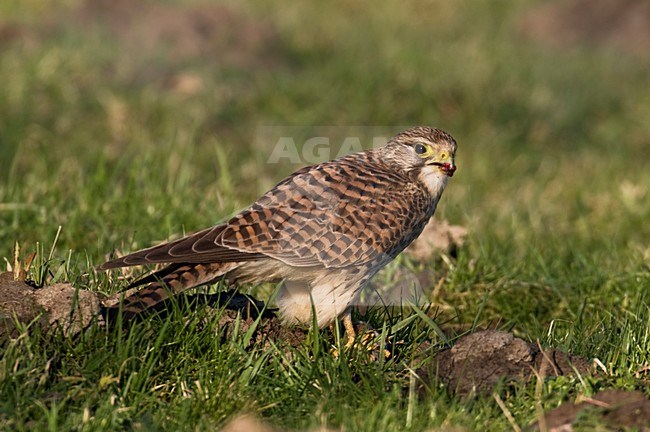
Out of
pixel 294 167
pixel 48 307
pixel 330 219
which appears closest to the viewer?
pixel 48 307

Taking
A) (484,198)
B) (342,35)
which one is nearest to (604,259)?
(484,198)

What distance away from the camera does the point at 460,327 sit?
5484 millimetres

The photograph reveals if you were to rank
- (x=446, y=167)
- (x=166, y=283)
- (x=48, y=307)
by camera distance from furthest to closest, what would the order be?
(x=446, y=167) < (x=166, y=283) < (x=48, y=307)

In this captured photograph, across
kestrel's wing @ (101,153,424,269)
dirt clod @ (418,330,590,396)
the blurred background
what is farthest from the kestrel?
the blurred background

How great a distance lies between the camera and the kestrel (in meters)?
4.54

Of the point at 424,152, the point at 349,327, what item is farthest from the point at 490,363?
the point at 424,152

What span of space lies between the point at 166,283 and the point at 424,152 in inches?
57.6

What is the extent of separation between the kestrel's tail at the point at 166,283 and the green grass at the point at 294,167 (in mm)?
97

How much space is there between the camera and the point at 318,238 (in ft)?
15.4

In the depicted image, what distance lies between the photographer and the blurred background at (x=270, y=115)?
22.1 ft

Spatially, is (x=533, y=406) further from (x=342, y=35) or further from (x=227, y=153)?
(x=342, y=35)

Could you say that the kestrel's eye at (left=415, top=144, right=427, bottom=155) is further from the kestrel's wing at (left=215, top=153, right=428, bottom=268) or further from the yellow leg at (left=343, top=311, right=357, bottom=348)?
the yellow leg at (left=343, top=311, right=357, bottom=348)

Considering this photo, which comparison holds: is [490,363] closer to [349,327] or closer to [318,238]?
[349,327]

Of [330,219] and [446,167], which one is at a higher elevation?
[446,167]
